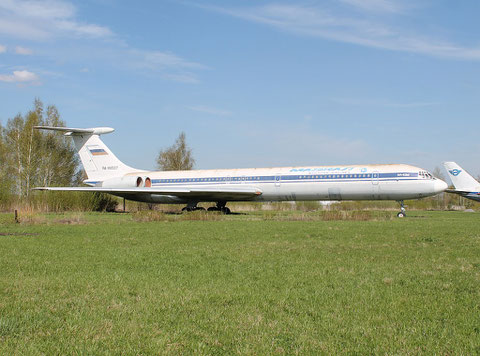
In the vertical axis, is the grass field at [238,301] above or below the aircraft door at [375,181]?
below

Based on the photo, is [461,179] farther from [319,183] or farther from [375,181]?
[319,183]

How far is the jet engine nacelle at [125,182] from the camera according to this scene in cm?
3531

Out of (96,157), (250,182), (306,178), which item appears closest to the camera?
(306,178)

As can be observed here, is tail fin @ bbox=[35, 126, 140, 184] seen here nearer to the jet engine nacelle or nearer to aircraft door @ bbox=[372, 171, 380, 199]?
the jet engine nacelle

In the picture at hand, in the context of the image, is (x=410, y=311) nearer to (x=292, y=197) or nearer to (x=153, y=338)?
(x=153, y=338)

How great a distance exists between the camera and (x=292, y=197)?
32094mm

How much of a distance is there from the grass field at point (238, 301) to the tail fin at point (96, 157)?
27973 mm

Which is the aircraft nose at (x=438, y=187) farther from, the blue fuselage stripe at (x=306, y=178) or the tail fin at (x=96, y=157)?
the tail fin at (x=96, y=157)

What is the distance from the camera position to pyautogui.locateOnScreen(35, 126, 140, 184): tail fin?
37.5m

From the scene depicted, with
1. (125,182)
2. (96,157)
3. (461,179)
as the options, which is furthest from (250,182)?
(461,179)

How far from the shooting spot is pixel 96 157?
37.7 metres

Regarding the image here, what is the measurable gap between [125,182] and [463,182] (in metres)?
32.7

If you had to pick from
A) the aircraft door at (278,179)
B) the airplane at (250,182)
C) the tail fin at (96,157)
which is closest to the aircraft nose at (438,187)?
the airplane at (250,182)

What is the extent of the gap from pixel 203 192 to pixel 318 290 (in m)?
26.4
